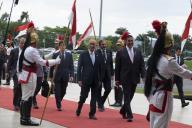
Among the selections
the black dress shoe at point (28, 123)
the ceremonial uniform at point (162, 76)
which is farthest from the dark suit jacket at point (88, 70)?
the ceremonial uniform at point (162, 76)

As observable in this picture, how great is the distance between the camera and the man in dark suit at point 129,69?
11.1m

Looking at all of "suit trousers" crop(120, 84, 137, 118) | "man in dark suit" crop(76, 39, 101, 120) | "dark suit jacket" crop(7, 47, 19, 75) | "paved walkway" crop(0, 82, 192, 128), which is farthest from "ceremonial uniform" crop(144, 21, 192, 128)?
"dark suit jacket" crop(7, 47, 19, 75)

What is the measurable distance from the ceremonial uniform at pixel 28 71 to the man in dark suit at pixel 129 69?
183 cm

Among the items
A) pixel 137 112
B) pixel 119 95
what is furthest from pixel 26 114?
pixel 119 95

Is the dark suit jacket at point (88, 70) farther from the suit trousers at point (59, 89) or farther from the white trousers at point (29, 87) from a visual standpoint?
the white trousers at point (29, 87)

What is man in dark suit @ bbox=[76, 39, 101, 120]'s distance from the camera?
455 inches

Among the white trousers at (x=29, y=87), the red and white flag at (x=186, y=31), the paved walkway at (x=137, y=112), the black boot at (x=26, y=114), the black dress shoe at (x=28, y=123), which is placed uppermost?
the red and white flag at (x=186, y=31)

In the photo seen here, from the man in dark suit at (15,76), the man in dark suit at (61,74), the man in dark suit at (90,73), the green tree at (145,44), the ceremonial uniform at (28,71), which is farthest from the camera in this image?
the green tree at (145,44)

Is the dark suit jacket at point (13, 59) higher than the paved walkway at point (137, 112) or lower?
higher

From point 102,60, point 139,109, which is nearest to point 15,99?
point 102,60

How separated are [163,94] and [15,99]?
6.46 m

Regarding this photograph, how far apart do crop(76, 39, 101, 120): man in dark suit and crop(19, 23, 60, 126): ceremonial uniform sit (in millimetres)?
1685

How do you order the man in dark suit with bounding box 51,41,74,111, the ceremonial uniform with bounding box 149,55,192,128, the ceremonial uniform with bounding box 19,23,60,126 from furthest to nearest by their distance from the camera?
the man in dark suit with bounding box 51,41,74,111, the ceremonial uniform with bounding box 19,23,60,126, the ceremonial uniform with bounding box 149,55,192,128

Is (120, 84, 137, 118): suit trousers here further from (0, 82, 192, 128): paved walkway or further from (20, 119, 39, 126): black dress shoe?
(20, 119, 39, 126): black dress shoe
